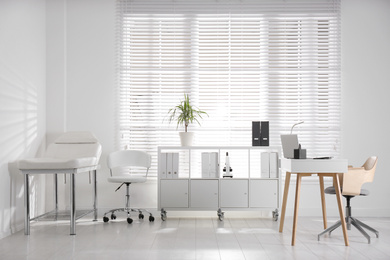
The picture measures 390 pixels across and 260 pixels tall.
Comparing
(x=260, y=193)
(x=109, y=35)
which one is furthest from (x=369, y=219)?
(x=109, y=35)

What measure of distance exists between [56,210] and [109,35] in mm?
2300

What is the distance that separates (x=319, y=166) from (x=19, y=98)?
3193mm

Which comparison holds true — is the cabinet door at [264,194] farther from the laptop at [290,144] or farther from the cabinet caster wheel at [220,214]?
the laptop at [290,144]

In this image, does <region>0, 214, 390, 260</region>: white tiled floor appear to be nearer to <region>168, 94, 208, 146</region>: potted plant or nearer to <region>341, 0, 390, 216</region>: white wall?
<region>341, 0, 390, 216</region>: white wall

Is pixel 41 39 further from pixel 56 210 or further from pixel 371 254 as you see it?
pixel 371 254

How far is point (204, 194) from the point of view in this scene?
212 inches

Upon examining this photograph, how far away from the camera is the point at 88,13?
5.82 meters

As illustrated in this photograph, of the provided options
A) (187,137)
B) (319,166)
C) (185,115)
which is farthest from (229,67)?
(319,166)

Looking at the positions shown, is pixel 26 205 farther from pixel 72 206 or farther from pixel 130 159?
pixel 130 159

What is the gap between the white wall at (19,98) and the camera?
14.8 feet

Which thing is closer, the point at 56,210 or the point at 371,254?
the point at 371,254

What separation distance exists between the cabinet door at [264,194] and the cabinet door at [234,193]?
83 mm

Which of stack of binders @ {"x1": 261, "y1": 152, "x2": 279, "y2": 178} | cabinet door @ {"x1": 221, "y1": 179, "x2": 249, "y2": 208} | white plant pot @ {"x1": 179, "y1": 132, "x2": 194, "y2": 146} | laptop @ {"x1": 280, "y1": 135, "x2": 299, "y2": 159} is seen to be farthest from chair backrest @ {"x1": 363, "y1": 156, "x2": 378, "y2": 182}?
white plant pot @ {"x1": 179, "y1": 132, "x2": 194, "y2": 146}

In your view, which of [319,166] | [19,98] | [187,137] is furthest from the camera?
[187,137]
